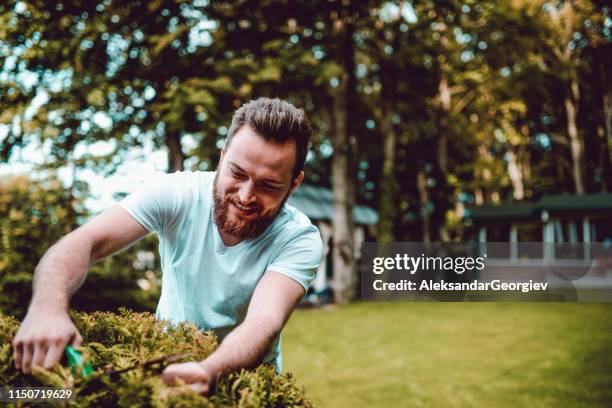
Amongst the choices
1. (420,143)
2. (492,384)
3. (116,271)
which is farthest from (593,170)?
(116,271)

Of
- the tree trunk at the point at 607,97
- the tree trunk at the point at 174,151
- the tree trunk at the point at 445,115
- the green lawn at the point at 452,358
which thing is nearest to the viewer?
the green lawn at the point at 452,358

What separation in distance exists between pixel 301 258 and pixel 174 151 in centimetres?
805

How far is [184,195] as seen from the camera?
2322 mm

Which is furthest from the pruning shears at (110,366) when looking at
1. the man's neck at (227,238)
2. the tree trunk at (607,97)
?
the tree trunk at (607,97)

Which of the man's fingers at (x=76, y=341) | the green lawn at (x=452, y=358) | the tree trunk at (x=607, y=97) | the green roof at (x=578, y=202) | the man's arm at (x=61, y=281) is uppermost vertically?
the tree trunk at (x=607, y=97)

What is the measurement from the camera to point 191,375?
1.45m

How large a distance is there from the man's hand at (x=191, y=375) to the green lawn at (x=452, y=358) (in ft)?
14.5

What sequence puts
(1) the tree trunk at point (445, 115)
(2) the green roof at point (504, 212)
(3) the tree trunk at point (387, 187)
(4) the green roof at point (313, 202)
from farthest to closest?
(2) the green roof at point (504, 212) < (1) the tree trunk at point (445, 115) < (4) the green roof at point (313, 202) < (3) the tree trunk at point (387, 187)

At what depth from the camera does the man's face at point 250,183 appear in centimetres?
212

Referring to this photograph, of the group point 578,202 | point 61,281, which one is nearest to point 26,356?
point 61,281

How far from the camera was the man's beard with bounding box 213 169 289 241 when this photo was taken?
7.36ft

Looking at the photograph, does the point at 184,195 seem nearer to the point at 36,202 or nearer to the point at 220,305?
the point at 220,305

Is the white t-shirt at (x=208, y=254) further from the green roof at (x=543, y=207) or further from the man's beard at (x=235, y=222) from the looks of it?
the green roof at (x=543, y=207)

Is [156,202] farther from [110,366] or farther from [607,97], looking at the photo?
[607,97]
